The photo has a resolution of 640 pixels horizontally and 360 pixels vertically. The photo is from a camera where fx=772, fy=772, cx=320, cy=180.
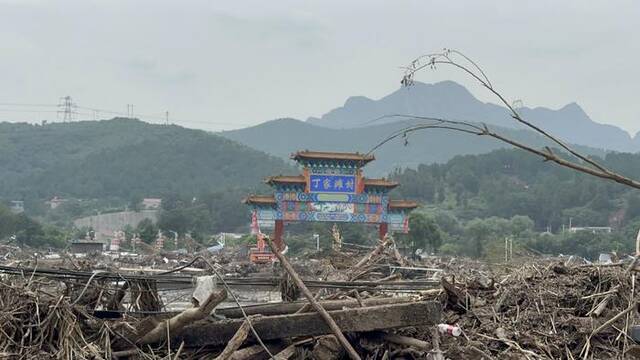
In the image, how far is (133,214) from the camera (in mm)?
106750

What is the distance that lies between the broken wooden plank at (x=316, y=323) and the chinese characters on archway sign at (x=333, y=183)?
25570 mm

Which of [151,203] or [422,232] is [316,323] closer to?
[422,232]

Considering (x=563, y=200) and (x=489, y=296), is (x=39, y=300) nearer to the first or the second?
(x=489, y=296)

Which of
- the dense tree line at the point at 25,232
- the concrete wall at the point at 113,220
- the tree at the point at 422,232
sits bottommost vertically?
the concrete wall at the point at 113,220

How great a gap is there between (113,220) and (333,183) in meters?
78.1

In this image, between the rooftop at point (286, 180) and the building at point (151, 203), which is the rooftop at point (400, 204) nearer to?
the rooftop at point (286, 180)

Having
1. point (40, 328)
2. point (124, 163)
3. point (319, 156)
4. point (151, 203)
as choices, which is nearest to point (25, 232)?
point (319, 156)

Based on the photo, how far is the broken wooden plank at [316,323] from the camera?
15.6ft

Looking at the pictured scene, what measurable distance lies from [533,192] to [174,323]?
3638 inches

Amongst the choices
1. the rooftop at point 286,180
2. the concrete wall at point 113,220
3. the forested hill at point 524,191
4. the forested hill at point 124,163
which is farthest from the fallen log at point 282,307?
the forested hill at point 124,163

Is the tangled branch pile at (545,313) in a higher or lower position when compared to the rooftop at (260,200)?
higher

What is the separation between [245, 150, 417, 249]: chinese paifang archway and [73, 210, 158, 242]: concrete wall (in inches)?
2789

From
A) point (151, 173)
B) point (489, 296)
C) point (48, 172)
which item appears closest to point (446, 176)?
point (151, 173)

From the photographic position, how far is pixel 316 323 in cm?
484
